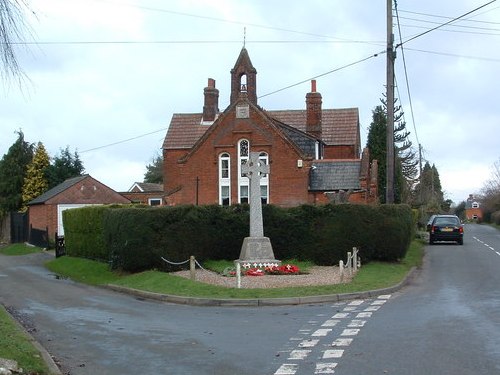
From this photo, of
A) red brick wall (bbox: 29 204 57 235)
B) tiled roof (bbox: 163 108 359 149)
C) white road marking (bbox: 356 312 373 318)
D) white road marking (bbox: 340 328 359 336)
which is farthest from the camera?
tiled roof (bbox: 163 108 359 149)

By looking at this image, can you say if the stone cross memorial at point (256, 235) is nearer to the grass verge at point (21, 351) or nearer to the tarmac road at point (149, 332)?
the tarmac road at point (149, 332)

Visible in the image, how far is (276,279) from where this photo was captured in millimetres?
20172

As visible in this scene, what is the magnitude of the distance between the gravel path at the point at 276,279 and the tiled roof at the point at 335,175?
17.4 meters

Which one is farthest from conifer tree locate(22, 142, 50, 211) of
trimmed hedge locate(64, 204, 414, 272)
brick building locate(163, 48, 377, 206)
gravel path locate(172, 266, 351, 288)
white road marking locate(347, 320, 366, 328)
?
white road marking locate(347, 320, 366, 328)

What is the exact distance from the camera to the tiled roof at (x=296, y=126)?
5025 cm

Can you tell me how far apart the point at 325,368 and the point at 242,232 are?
55.0ft

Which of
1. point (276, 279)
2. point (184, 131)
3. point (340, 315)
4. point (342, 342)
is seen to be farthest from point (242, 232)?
point (184, 131)

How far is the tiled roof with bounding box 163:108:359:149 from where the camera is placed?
50.2 m

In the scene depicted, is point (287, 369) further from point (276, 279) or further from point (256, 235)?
point (256, 235)

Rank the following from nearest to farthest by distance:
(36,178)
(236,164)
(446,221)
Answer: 1. (446,221)
2. (236,164)
3. (36,178)

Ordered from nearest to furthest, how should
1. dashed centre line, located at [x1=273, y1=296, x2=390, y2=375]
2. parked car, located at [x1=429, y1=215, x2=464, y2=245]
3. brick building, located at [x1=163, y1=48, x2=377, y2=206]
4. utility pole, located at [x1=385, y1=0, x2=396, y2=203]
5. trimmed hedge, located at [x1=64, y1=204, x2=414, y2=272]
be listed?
dashed centre line, located at [x1=273, y1=296, x2=390, y2=375], trimmed hedge, located at [x1=64, y1=204, x2=414, y2=272], utility pole, located at [x1=385, y1=0, x2=396, y2=203], parked car, located at [x1=429, y1=215, x2=464, y2=245], brick building, located at [x1=163, y1=48, x2=377, y2=206]

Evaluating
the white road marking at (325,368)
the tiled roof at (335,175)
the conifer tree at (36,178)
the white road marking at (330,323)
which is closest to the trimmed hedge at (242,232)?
the white road marking at (330,323)

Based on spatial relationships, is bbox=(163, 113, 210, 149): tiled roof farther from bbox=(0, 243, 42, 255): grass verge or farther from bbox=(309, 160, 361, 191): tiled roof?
bbox=(0, 243, 42, 255): grass verge

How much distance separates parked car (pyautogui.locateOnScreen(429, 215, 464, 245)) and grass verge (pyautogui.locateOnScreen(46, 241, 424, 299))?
416 inches
